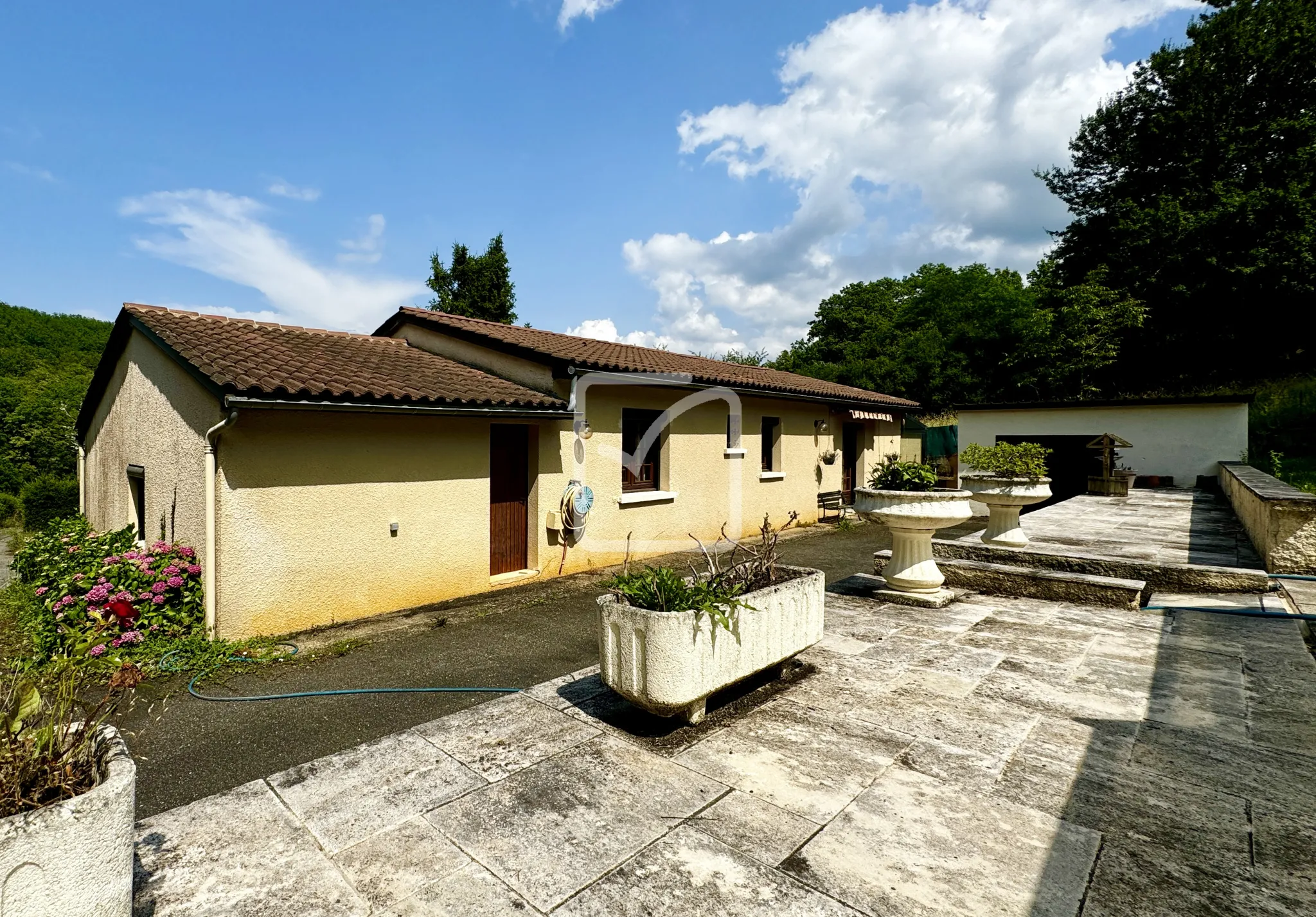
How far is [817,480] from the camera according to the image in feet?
49.9

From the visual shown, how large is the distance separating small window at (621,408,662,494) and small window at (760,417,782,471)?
144 inches

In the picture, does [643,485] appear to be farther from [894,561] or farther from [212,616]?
[212,616]

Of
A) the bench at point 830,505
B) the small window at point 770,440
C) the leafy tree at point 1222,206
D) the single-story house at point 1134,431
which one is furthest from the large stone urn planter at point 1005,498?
→ the leafy tree at point 1222,206

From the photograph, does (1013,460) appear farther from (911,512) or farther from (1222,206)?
(1222,206)

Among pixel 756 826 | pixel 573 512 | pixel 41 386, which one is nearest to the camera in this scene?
pixel 756 826

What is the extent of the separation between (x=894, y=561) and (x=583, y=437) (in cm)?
514

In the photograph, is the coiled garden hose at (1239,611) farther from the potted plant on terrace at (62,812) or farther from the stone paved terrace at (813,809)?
the potted plant on terrace at (62,812)

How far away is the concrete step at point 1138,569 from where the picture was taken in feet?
20.0

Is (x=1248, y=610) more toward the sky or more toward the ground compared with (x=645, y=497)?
more toward the ground

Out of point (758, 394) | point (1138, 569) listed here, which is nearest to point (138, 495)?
point (758, 394)

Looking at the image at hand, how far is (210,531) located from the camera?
231 inches

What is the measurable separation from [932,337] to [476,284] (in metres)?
26.0

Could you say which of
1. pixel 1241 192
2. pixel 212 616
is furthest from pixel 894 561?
pixel 1241 192

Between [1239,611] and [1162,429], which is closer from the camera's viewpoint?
[1239,611]
